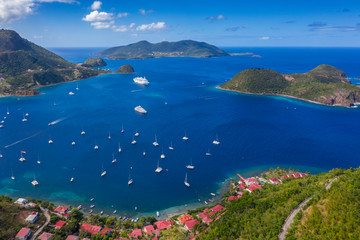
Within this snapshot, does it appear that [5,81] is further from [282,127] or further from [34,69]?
[282,127]

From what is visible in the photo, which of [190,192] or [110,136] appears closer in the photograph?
[190,192]

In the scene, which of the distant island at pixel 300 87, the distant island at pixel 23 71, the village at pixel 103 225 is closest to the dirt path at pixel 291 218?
the village at pixel 103 225

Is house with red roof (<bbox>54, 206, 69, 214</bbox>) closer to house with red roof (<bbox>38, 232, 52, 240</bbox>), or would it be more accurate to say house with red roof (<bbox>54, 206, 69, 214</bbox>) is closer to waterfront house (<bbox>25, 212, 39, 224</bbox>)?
waterfront house (<bbox>25, 212, 39, 224</bbox>)

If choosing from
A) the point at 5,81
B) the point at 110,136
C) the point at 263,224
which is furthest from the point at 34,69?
the point at 263,224

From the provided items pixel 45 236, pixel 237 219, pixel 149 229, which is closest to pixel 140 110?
pixel 149 229

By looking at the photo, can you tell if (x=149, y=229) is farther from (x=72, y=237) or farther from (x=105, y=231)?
(x=72, y=237)

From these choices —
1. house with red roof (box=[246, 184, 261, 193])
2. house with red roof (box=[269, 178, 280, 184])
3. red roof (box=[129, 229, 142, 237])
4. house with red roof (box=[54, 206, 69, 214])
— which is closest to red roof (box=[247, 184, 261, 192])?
house with red roof (box=[246, 184, 261, 193])
